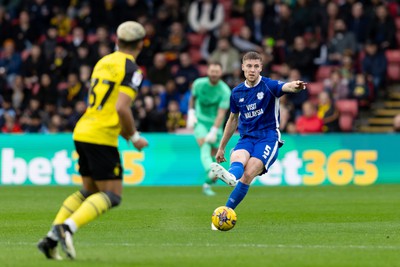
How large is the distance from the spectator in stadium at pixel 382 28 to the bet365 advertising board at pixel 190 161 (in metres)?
4.21

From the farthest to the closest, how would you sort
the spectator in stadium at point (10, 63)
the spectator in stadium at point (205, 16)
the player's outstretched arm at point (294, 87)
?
the spectator in stadium at point (10, 63)
the spectator in stadium at point (205, 16)
the player's outstretched arm at point (294, 87)

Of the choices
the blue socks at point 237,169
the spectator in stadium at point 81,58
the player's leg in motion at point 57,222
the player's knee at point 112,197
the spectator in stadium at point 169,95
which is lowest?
the spectator in stadium at point 169,95

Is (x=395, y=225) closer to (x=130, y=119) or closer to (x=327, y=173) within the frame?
(x=130, y=119)

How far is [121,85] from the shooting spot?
969 cm

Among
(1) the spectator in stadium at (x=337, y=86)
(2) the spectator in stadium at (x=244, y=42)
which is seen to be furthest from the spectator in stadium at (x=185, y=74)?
(1) the spectator in stadium at (x=337, y=86)

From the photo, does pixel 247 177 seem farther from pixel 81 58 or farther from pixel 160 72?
pixel 81 58

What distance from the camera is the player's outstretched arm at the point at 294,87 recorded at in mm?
12219

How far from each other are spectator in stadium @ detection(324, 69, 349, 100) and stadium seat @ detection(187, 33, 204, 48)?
5.06m

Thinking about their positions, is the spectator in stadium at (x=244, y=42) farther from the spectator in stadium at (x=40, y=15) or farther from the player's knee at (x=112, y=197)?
the player's knee at (x=112, y=197)

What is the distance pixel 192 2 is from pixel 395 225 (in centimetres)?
1832

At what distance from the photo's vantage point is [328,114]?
25.5 m

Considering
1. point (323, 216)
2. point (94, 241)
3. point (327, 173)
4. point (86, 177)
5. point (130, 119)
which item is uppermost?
point (130, 119)

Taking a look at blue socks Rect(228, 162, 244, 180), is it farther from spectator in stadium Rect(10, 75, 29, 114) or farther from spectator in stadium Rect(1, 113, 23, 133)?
spectator in stadium Rect(10, 75, 29, 114)

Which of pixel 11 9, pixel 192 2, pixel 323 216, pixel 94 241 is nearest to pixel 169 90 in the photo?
pixel 192 2
